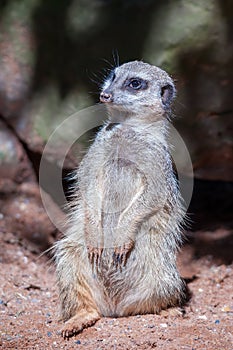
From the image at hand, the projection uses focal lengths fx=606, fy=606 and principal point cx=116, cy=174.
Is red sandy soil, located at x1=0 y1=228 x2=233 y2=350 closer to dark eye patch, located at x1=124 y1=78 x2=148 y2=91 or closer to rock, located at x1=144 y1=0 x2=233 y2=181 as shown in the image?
rock, located at x1=144 y1=0 x2=233 y2=181

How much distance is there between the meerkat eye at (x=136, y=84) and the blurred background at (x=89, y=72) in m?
0.79

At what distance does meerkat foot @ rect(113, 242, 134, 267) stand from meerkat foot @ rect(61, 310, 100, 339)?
0.96 feet

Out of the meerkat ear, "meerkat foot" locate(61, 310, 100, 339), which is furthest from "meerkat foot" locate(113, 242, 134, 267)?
the meerkat ear

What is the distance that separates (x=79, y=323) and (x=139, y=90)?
1.27 m

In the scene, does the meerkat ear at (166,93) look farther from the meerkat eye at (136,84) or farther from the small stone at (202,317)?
the small stone at (202,317)

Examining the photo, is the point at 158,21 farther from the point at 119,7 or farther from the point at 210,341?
the point at 210,341

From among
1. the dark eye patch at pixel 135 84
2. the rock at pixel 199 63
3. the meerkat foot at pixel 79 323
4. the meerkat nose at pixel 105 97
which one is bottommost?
the meerkat foot at pixel 79 323

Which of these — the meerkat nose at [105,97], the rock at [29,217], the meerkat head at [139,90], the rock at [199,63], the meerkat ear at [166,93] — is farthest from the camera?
the rock at [29,217]

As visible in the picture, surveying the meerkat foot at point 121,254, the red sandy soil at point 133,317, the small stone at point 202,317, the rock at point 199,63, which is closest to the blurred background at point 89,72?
the rock at point 199,63

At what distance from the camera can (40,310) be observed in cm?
348

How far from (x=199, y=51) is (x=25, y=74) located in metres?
1.35

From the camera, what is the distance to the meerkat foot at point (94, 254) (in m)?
3.27

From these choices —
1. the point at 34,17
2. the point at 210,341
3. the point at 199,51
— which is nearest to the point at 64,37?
the point at 34,17

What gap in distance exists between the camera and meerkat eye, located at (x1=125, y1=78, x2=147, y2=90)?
3.29 meters
